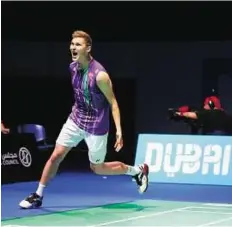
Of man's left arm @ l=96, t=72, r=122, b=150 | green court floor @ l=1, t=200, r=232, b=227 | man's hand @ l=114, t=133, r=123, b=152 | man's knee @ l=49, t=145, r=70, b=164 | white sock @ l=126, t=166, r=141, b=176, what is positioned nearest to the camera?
green court floor @ l=1, t=200, r=232, b=227

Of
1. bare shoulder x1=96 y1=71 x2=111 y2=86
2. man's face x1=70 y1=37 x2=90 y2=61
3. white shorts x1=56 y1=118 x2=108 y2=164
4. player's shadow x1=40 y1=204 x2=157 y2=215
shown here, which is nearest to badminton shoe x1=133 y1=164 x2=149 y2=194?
player's shadow x1=40 y1=204 x2=157 y2=215

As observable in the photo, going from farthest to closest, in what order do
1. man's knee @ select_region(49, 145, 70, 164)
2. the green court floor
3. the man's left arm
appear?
man's knee @ select_region(49, 145, 70, 164)
the man's left arm
the green court floor

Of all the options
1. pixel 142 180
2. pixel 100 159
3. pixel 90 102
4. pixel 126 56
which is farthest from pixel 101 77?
pixel 126 56

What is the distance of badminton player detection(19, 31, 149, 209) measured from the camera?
6441 millimetres

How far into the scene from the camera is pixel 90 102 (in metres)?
6.52

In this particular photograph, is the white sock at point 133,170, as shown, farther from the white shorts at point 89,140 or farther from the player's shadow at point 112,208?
the white shorts at point 89,140

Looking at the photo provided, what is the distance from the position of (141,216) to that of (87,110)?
1189 millimetres

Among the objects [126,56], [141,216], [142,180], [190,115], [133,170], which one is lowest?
[141,216]

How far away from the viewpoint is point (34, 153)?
1012cm

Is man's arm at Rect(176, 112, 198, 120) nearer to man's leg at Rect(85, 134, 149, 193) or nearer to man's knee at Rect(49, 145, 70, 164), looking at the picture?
man's leg at Rect(85, 134, 149, 193)

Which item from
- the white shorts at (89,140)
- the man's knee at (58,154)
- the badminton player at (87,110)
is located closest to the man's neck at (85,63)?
the badminton player at (87,110)

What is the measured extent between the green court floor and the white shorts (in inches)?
21.3

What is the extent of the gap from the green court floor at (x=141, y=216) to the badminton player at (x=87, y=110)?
0.54 meters

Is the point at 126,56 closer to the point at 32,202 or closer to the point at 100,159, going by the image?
the point at 100,159
